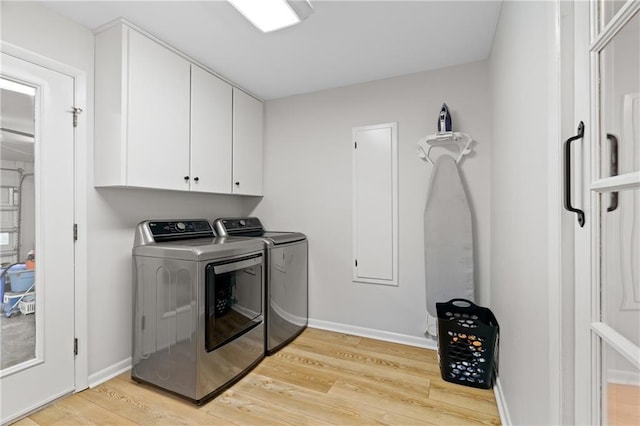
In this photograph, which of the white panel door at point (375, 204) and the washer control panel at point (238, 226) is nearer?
the white panel door at point (375, 204)

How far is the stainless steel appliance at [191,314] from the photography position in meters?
1.73

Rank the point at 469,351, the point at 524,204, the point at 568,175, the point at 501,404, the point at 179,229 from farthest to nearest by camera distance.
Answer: the point at 179,229 < the point at 469,351 < the point at 501,404 < the point at 524,204 < the point at 568,175

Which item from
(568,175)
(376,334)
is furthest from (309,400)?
(568,175)

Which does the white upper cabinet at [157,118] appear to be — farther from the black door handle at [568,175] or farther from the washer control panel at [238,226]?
the black door handle at [568,175]

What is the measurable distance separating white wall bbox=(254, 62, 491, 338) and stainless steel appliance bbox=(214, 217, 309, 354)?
15 cm

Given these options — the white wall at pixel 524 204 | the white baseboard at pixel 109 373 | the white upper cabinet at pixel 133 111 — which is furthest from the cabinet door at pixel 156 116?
the white wall at pixel 524 204

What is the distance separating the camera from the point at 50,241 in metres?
1.72

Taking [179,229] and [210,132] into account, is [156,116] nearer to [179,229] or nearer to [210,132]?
[210,132]

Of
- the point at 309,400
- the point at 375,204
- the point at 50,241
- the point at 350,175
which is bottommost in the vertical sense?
the point at 309,400

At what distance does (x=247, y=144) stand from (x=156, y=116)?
1.00m

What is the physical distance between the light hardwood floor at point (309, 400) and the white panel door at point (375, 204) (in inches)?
29.9

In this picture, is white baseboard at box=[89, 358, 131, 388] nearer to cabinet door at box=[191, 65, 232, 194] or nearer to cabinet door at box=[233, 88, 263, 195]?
cabinet door at box=[191, 65, 232, 194]

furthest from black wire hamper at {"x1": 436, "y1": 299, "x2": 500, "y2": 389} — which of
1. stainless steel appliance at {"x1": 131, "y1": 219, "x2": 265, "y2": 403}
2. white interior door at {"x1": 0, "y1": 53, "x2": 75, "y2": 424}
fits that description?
white interior door at {"x1": 0, "y1": 53, "x2": 75, "y2": 424}

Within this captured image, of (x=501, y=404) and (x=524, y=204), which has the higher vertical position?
(x=524, y=204)
